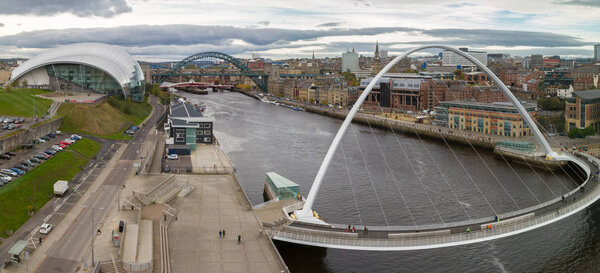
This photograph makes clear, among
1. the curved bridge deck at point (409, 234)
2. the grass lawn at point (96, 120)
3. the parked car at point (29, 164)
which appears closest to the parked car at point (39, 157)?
the parked car at point (29, 164)

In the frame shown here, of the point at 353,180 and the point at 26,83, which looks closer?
the point at 353,180

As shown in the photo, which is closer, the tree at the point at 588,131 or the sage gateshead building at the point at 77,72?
the tree at the point at 588,131

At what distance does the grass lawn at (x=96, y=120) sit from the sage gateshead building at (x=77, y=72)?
25.7 ft

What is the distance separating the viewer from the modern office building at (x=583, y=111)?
46.8 metres

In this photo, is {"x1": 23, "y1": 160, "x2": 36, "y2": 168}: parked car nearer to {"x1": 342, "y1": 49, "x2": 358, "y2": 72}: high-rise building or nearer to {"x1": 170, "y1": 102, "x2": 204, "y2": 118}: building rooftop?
{"x1": 170, "y1": 102, "x2": 204, "y2": 118}: building rooftop

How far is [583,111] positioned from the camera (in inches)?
1843

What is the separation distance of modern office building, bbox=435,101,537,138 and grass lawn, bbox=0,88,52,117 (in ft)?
127

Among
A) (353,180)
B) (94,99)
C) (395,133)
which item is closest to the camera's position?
(353,180)

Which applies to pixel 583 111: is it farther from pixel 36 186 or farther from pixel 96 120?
pixel 36 186

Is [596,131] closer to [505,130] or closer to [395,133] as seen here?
[505,130]

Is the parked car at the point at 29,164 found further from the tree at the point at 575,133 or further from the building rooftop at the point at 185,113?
the tree at the point at 575,133

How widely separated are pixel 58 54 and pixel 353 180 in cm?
4341

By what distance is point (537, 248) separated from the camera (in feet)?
71.4

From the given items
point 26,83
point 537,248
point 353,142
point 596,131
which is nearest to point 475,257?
point 537,248
